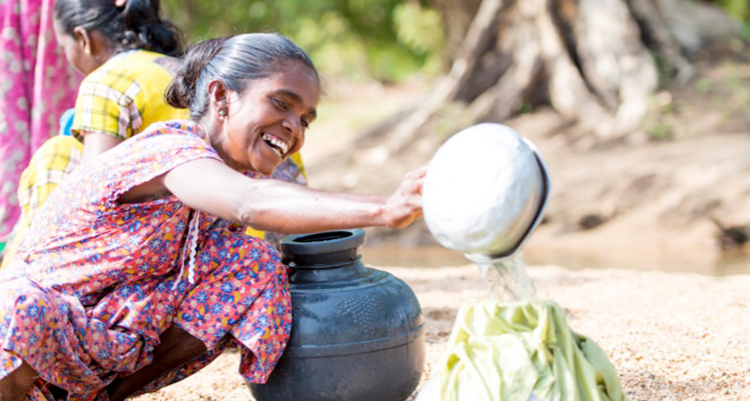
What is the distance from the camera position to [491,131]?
78.5 inches

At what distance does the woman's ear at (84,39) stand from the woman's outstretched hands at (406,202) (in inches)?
89.3

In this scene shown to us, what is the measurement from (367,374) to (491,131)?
1.04 meters

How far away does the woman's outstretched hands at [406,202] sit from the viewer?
6.87 feet

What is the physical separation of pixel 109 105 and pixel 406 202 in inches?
74.2

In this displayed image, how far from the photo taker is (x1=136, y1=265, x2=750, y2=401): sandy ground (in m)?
3.11

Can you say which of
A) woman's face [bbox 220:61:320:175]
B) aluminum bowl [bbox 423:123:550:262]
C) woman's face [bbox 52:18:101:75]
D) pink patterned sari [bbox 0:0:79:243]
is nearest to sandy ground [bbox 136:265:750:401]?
woman's face [bbox 220:61:320:175]

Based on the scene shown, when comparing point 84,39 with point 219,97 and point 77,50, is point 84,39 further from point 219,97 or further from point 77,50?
point 219,97

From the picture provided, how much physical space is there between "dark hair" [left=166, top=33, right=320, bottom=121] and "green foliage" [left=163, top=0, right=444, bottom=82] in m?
8.24

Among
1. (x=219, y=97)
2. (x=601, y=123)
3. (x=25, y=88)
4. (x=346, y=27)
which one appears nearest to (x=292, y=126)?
(x=219, y=97)

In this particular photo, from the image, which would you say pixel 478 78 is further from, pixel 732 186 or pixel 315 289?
pixel 315 289

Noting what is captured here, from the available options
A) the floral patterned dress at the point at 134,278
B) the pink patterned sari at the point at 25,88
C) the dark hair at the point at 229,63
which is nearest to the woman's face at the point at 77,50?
the pink patterned sari at the point at 25,88

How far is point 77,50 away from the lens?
3.91 meters

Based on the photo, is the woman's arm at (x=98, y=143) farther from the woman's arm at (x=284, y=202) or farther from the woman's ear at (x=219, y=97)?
the woman's arm at (x=284, y=202)

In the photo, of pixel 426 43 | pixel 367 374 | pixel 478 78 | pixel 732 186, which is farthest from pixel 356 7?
pixel 367 374
